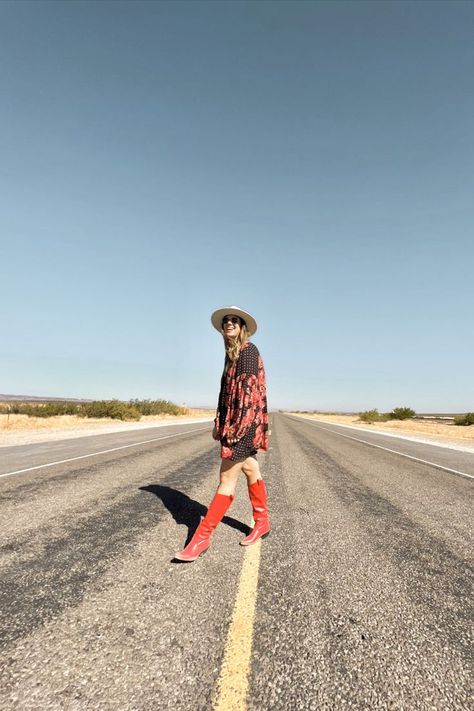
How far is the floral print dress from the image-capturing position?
3.14 meters

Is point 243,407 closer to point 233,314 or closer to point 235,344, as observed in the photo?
point 235,344

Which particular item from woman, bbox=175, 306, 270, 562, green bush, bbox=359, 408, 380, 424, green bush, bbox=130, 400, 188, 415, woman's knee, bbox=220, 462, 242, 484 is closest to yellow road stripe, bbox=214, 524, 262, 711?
woman, bbox=175, 306, 270, 562

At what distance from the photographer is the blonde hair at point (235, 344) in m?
3.39

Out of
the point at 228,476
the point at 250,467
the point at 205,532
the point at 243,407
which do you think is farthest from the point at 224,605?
the point at 243,407

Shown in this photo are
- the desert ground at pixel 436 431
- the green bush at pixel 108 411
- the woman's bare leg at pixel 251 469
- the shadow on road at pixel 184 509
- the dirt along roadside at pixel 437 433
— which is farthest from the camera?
the green bush at pixel 108 411

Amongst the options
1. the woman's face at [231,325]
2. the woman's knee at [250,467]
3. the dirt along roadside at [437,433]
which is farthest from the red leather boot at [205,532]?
the dirt along roadside at [437,433]

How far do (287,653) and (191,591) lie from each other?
2.77ft

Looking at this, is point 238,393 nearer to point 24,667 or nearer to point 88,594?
point 88,594

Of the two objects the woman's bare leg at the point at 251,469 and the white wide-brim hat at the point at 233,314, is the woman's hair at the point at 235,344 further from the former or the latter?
the woman's bare leg at the point at 251,469

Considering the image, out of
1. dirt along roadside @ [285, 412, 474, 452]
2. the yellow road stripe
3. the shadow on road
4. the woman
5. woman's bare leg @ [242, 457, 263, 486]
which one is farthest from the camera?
dirt along roadside @ [285, 412, 474, 452]

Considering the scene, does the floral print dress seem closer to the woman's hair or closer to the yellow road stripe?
the woman's hair

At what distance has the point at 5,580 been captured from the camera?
2.50 meters

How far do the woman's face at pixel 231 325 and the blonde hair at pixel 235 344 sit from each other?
48 mm

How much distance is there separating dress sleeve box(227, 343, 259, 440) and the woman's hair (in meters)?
0.08
